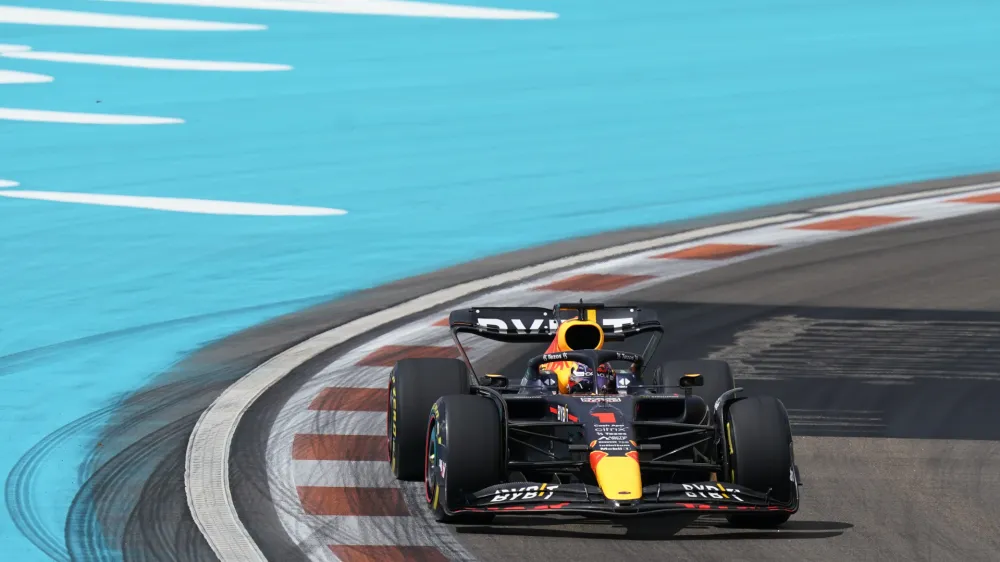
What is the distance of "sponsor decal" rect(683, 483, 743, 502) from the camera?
7652 millimetres

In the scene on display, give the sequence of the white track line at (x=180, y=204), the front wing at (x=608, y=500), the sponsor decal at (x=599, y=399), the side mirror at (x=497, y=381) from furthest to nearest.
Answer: the white track line at (x=180, y=204) < the side mirror at (x=497, y=381) < the sponsor decal at (x=599, y=399) < the front wing at (x=608, y=500)

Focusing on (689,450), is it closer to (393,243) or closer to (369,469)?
(369,469)

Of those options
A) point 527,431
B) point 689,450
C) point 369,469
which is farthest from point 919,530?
point 369,469

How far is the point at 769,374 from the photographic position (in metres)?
11.4

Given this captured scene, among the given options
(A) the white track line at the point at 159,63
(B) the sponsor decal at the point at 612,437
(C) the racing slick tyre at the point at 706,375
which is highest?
(A) the white track line at the point at 159,63

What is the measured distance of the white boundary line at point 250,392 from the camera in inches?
320

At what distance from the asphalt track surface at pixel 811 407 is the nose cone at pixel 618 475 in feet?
1.00

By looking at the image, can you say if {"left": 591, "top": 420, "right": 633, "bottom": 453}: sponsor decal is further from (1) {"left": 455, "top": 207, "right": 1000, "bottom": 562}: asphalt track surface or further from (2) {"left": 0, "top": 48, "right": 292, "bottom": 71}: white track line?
(2) {"left": 0, "top": 48, "right": 292, "bottom": 71}: white track line

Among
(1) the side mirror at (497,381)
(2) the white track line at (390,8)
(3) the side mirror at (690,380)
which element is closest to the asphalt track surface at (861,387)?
(3) the side mirror at (690,380)

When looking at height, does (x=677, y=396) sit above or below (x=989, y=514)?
above

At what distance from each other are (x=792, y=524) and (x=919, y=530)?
23.0 inches

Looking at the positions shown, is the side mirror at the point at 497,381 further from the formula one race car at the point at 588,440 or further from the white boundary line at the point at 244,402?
the white boundary line at the point at 244,402

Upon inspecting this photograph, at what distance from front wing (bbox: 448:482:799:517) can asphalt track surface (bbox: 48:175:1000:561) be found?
0.22 m

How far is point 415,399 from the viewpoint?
29.0 feet
